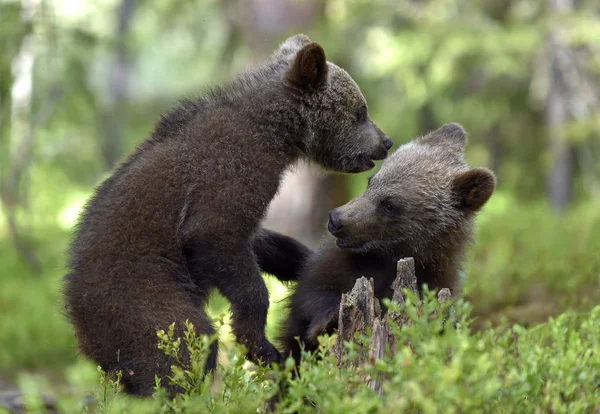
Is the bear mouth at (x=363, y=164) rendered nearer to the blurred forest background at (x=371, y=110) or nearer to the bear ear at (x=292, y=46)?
the bear ear at (x=292, y=46)

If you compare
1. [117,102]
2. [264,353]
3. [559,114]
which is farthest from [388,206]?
[117,102]

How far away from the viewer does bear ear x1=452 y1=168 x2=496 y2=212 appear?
14.5ft

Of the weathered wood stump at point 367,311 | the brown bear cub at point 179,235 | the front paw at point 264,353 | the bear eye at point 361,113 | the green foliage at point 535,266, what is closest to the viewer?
the weathered wood stump at point 367,311

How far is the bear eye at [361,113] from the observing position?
495cm

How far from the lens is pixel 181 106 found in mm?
4531

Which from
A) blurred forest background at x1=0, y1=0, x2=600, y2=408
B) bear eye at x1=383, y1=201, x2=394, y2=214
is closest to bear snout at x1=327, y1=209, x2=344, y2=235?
bear eye at x1=383, y1=201, x2=394, y2=214

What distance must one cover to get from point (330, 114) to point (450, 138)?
0.87m

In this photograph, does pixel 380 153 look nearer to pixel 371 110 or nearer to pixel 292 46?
pixel 292 46

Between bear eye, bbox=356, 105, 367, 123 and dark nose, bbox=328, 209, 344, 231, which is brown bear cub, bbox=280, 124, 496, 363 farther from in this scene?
bear eye, bbox=356, 105, 367, 123

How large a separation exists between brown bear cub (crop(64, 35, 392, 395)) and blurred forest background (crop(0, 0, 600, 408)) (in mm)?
547

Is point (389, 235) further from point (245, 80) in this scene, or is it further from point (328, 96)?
point (245, 80)

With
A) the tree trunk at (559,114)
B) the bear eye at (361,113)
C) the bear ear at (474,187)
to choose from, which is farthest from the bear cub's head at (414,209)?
the tree trunk at (559,114)

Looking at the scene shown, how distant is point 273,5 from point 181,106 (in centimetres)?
623

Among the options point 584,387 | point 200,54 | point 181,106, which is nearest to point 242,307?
point 181,106
